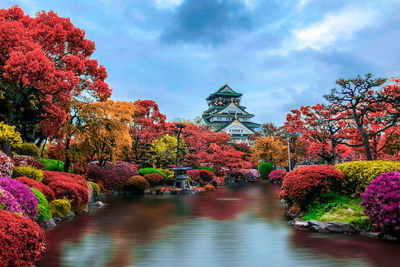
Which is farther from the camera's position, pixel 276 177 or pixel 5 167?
pixel 276 177

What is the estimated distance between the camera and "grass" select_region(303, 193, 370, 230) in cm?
763

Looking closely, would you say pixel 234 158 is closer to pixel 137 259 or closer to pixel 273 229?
pixel 273 229

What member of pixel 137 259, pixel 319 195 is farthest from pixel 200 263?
pixel 319 195

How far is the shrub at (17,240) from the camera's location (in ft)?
13.6

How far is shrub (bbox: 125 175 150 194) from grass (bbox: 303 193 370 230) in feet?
46.8

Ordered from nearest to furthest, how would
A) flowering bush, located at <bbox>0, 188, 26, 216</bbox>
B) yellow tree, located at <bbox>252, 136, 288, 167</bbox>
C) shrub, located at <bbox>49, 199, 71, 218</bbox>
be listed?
flowering bush, located at <bbox>0, 188, 26, 216</bbox> < shrub, located at <bbox>49, 199, 71, 218</bbox> < yellow tree, located at <bbox>252, 136, 288, 167</bbox>

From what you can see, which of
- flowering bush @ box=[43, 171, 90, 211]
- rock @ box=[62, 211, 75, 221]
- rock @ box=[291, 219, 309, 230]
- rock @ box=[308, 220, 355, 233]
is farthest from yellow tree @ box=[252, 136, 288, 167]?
rock @ box=[62, 211, 75, 221]

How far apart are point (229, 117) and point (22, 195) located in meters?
61.6

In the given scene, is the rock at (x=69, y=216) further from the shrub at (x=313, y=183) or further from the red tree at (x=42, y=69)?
the shrub at (x=313, y=183)

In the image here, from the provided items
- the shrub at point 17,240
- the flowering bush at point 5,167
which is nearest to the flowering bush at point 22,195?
the shrub at point 17,240

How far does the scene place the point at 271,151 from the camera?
39219mm

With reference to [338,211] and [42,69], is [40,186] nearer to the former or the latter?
[42,69]

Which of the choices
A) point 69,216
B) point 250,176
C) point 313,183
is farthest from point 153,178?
point 250,176

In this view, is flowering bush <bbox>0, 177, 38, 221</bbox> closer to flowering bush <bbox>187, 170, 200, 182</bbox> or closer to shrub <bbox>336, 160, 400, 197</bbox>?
shrub <bbox>336, 160, 400, 197</bbox>
